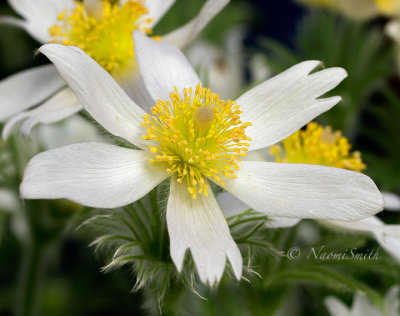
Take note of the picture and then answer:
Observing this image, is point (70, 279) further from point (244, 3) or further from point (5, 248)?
point (244, 3)

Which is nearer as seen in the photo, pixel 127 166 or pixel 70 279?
pixel 127 166

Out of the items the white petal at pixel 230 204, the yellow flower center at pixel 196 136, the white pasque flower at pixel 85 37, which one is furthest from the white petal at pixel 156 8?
the white petal at pixel 230 204

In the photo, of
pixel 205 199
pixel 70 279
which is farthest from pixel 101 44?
pixel 70 279

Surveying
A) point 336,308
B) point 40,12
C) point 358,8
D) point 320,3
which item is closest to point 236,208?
point 336,308

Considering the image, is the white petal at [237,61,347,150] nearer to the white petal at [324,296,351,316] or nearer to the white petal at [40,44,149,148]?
the white petal at [40,44,149,148]

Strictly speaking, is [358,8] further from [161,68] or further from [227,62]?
[161,68]

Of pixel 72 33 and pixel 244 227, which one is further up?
pixel 72 33

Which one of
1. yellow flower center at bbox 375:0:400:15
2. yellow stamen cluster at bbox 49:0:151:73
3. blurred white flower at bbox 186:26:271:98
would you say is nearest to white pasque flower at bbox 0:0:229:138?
yellow stamen cluster at bbox 49:0:151:73
